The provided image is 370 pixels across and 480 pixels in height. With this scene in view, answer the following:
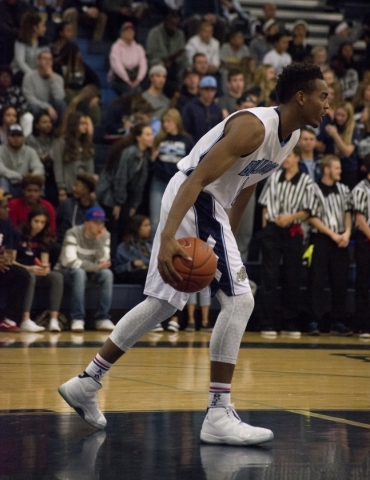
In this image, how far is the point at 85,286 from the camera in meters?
10.0

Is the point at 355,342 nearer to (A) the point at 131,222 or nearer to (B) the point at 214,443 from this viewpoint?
(A) the point at 131,222

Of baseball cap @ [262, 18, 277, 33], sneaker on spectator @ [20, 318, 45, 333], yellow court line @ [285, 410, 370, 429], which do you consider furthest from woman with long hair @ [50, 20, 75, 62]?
yellow court line @ [285, 410, 370, 429]

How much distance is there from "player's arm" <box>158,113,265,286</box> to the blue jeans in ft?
19.0

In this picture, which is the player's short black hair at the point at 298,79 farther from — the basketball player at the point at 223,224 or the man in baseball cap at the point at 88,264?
the man in baseball cap at the point at 88,264

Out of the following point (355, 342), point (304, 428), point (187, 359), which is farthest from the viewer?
point (355, 342)

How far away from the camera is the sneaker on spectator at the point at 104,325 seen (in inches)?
387

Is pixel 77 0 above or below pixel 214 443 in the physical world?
above

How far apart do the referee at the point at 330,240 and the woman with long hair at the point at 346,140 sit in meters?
0.88

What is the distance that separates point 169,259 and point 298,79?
990 millimetres

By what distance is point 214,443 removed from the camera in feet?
13.6

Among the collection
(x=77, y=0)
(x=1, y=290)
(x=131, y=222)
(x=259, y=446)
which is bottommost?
(x=259, y=446)

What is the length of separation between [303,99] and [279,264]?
234 inches

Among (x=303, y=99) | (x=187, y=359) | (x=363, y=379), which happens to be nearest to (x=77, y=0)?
(x=187, y=359)

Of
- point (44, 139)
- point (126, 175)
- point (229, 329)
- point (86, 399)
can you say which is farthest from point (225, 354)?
point (44, 139)
